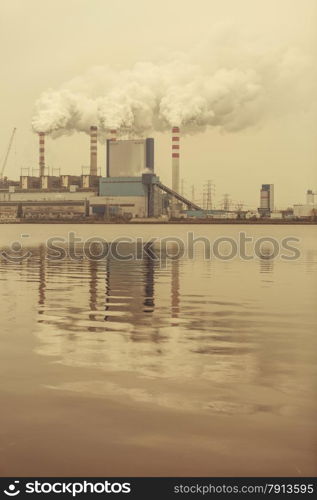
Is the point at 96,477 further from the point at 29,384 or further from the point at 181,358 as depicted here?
the point at 181,358

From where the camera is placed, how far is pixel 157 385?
959 cm

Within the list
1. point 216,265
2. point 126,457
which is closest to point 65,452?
point 126,457

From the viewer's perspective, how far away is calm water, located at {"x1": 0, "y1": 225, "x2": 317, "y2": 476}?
676 centimetres

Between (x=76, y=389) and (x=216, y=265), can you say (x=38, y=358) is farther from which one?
(x=216, y=265)

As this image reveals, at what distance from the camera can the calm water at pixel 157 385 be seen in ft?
22.2

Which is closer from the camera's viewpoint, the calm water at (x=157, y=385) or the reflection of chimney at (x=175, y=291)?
the calm water at (x=157, y=385)

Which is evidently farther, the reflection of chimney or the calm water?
the reflection of chimney

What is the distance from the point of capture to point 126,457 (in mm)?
6719

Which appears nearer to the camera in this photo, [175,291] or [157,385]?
[157,385]

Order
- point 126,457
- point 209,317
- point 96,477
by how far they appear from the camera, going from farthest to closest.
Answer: point 209,317, point 126,457, point 96,477

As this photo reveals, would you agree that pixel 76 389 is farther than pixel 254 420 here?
Yes
